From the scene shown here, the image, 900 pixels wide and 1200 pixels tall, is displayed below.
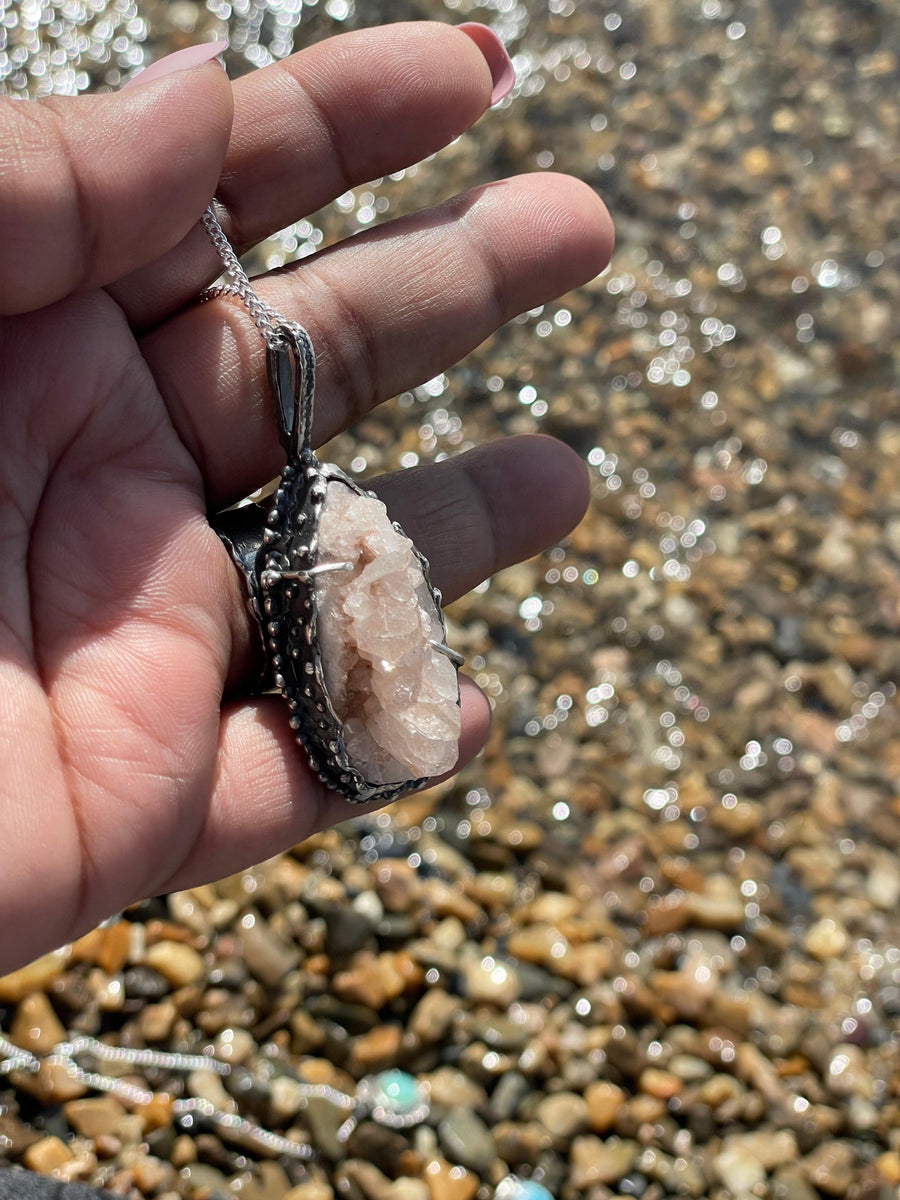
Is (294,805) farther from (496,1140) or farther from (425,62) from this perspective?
(425,62)

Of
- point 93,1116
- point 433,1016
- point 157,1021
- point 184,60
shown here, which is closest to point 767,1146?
point 433,1016

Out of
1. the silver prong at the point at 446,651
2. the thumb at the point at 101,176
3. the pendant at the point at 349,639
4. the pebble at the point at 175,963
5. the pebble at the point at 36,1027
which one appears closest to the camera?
the thumb at the point at 101,176

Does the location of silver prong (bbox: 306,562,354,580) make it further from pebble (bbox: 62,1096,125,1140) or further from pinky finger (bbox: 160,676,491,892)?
pebble (bbox: 62,1096,125,1140)

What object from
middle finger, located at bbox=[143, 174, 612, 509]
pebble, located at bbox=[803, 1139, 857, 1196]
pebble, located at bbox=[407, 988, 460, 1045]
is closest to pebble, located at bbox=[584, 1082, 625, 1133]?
pebble, located at bbox=[407, 988, 460, 1045]

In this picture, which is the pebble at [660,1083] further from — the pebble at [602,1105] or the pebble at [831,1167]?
the pebble at [831,1167]

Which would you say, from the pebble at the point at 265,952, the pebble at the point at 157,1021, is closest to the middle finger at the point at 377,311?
the pebble at the point at 265,952

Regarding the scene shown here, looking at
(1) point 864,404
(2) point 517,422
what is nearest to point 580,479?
(2) point 517,422
